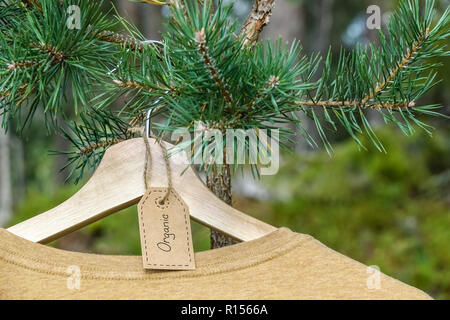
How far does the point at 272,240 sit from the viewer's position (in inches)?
25.5

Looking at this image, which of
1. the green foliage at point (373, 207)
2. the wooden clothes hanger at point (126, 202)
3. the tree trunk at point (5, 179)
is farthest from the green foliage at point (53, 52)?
the tree trunk at point (5, 179)

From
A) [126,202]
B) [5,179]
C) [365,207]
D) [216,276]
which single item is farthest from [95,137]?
[5,179]

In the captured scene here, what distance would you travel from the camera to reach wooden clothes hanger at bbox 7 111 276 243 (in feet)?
2.18

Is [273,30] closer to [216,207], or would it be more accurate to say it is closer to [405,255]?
[405,255]

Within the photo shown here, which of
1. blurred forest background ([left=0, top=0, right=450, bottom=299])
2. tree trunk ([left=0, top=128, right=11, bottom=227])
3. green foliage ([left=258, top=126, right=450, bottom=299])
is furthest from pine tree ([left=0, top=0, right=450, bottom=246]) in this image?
tree trunk ([left=0, top=128, right=11, bottom=227])

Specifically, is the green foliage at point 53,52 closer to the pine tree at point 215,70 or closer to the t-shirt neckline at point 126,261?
the pine tree at point 215,70

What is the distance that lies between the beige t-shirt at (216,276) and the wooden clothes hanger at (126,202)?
0.10 ft

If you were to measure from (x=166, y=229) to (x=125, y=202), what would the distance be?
6 cm

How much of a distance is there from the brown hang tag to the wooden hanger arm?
0.05ft

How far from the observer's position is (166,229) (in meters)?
0.66

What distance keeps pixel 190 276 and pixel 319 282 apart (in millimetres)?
154

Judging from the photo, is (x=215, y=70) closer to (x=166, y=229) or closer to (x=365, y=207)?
(x=166, y=229)

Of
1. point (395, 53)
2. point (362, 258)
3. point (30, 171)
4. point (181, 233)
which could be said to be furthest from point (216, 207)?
point (30, 171)

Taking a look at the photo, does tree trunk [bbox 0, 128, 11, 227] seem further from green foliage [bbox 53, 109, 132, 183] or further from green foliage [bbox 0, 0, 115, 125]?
green foliage [bbox 0, 0, 115, 125]
